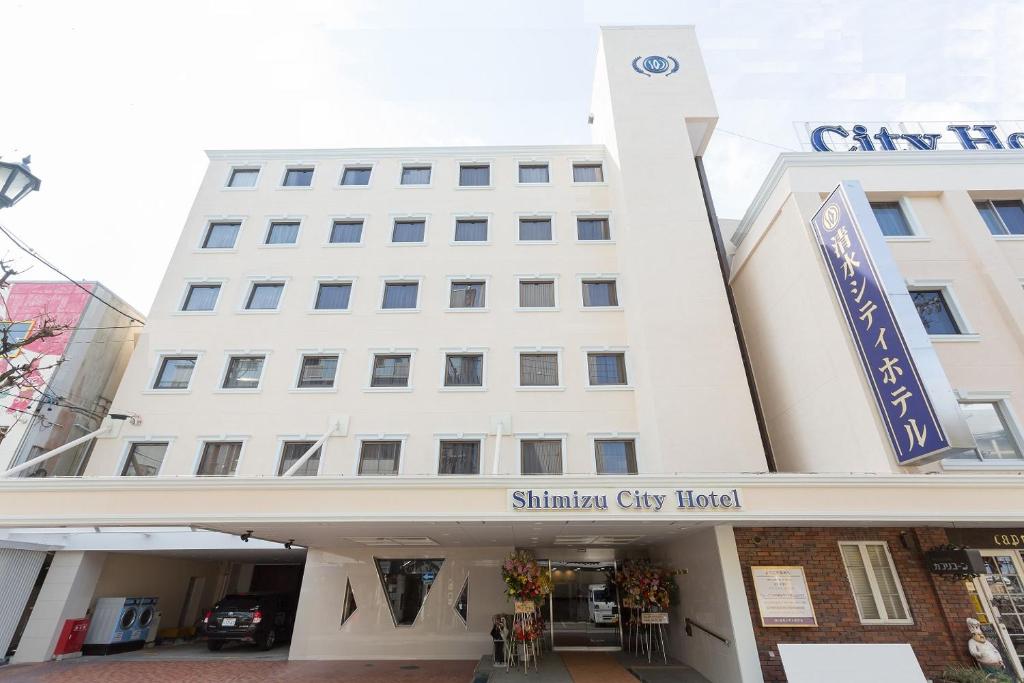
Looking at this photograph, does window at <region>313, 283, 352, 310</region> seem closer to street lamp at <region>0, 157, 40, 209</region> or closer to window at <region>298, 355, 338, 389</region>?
window at <region>298, 355, 338, 389</region>

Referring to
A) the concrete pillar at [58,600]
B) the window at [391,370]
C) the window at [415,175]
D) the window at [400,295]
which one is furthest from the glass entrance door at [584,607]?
the window at [415,175]

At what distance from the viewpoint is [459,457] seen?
565 inches

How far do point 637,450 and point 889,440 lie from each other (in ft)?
19.9

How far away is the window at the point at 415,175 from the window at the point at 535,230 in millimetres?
4530

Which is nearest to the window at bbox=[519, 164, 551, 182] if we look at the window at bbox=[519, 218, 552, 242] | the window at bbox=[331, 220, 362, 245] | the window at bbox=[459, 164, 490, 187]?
the window at bbox=[459, 164, 490, 187]

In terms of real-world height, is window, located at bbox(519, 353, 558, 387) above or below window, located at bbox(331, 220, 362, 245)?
below

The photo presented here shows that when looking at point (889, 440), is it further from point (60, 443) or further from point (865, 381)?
point (60, 443)

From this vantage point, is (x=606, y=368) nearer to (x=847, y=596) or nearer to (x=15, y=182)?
(x=847, y=596)

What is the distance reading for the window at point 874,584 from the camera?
376 inches

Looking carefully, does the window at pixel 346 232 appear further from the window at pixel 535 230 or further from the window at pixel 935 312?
the window at pixel 935 312

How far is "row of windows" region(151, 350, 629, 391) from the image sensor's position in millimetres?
15445

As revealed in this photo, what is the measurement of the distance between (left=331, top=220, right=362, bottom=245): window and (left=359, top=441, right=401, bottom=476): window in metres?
7.81

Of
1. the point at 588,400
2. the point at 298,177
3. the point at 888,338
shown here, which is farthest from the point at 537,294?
the point at 298,177

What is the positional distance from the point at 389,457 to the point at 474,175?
11.8 metres
